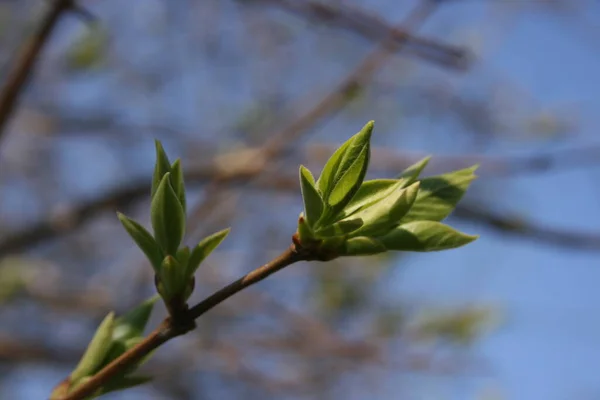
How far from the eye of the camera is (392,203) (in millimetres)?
429

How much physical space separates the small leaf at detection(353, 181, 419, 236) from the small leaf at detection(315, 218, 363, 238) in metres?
0.01

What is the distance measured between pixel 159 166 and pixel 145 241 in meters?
0.05

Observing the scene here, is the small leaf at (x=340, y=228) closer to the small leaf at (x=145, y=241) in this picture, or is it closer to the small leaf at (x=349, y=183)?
the small leaf at (x=349, y=183)

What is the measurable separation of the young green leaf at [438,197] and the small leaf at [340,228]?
2.3 inches

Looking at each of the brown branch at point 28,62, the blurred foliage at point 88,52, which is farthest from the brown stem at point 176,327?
the blurred foliage at point 88,52

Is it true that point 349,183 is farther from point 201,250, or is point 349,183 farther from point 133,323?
point 133,323

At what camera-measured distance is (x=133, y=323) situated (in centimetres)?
54

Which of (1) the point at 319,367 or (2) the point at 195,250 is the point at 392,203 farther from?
(1) the point at 319,367

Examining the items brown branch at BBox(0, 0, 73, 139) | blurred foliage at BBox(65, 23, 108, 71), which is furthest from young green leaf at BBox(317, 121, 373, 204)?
blurred foliage at BBox(65, 23, 108, 71)

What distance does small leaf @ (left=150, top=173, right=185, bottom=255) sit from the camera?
0.46 m

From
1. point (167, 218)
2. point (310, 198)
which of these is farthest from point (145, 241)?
point (310, 198)

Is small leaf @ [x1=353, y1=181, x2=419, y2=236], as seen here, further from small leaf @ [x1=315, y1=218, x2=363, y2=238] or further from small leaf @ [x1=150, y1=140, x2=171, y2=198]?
small leaf @ [x1=150, y1=140, x2=171, y2=198]

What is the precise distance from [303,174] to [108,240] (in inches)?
167

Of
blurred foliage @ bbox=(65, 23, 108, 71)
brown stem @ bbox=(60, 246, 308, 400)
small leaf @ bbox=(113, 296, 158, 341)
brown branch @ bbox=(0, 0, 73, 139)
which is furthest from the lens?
blurred foliage @ bbox=(65, 23, 108, 71)
